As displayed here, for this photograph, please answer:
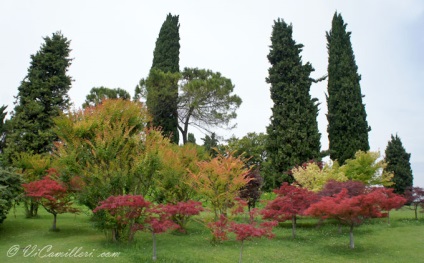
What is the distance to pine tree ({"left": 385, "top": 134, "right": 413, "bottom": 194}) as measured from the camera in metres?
24.0

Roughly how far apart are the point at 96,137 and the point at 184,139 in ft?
54.9

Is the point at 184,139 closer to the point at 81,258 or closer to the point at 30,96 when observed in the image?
the point at 30,96

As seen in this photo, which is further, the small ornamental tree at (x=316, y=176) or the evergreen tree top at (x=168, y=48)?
the evergreen tree top at (x=168, y=48)

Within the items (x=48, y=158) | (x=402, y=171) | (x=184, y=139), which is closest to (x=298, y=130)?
(x=402, y=171)

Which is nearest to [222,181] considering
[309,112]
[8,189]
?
[8,189]

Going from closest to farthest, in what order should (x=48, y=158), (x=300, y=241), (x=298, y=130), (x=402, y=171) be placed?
(x=300, y=241)
(x=48, y=158)
(x=298, y=130)
(x=402, y=171)

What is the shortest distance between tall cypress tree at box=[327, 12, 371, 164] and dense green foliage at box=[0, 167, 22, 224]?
64.0 ft

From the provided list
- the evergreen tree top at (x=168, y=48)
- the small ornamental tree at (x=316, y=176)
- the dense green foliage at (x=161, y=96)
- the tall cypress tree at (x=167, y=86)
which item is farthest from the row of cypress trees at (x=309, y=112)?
the evergreen tree top at (x=168, y=48)

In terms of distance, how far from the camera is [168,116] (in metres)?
28.1

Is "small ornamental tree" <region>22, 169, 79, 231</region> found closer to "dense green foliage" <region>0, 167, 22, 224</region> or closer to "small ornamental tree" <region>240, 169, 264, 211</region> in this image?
"dense green foliage" <region>0, 167, 22, 224</region>

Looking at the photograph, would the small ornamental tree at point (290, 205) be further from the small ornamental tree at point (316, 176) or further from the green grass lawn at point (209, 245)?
the small ornamental tree at point (316, 176)

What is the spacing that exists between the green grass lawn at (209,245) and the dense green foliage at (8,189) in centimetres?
115

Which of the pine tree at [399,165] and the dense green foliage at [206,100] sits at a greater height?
the dense green foliage at [206,100]

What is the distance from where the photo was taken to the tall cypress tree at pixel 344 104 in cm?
2397
